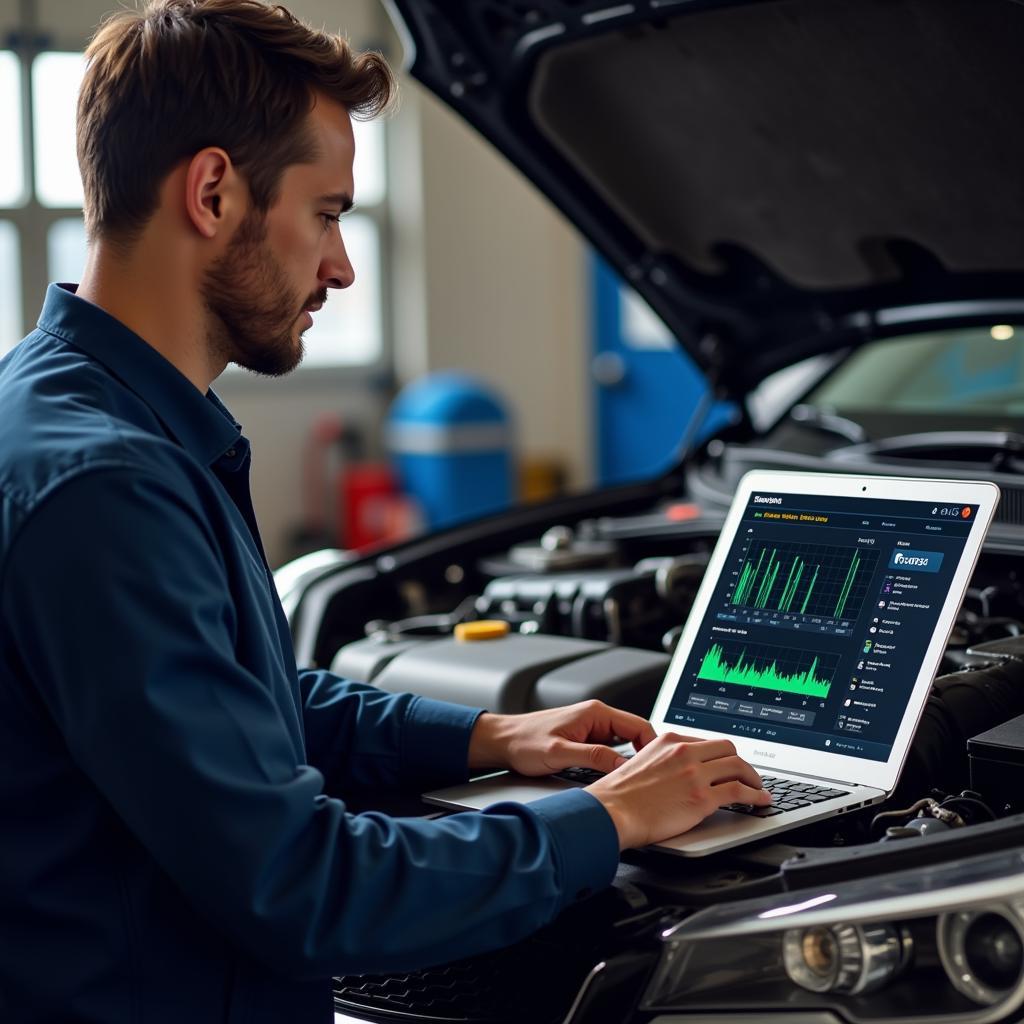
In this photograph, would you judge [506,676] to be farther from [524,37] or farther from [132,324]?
[524,37]

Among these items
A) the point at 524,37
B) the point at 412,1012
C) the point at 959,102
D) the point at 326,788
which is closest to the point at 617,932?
the point at 412,1012

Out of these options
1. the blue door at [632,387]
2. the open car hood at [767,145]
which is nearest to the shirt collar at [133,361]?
the open car hood at [767,145]

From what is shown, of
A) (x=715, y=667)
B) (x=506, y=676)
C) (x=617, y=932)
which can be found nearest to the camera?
(x=617, y=932)

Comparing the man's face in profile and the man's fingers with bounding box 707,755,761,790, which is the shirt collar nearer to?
the man's face in profile

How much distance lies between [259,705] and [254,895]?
0.47 feet

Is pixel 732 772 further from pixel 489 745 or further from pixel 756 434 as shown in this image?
pixel 756 434

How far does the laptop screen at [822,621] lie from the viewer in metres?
1.45

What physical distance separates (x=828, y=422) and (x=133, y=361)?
1.45 m

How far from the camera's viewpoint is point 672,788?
50.9 inches

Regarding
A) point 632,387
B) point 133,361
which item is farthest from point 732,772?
point 632,387

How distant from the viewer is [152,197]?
4.05ft

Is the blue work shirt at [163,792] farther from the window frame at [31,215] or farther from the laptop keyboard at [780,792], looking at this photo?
the window frame at [31,215]

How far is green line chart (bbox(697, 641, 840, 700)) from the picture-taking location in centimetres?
149

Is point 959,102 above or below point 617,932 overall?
above
